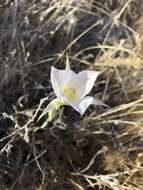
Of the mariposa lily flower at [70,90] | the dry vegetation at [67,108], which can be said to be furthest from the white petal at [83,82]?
the dry vegetation at [67,108]

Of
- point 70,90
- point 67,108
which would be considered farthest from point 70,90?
point 67,108

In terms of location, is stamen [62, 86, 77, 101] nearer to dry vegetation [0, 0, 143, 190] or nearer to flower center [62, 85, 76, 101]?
flower center [62, 85, 76, 101]

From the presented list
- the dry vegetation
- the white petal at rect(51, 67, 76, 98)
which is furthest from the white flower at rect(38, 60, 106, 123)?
the dry vegetation

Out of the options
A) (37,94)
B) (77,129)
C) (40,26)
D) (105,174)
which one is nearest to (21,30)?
(40,26)

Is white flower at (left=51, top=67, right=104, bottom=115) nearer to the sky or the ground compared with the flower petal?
nearer to the sky

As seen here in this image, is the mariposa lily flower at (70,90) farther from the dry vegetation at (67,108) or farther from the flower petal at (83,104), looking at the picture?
the dry vegetation at (67,108)

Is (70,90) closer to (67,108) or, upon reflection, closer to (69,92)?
(69,92)
